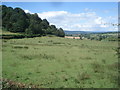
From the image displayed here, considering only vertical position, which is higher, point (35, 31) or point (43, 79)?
point (35, 31)

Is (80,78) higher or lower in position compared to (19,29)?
lower

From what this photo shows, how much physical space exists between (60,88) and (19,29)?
94.0 m

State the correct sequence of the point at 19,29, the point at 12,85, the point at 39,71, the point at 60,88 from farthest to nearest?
the point at 19,29, the point at 39,71, the point at 60,88, the point at 12,85

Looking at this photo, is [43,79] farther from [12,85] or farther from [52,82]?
[12,85]

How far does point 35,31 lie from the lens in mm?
105188

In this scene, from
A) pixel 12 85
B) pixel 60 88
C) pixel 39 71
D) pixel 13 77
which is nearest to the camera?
pixel 12 85

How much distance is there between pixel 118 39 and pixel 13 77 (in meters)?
8.12

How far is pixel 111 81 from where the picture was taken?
1302 cm

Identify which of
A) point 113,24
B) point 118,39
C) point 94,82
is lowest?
point 94,82

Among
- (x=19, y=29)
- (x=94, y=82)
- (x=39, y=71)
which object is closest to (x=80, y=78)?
(x=94, y=82)

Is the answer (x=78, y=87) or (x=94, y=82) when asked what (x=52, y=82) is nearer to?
(x=78, y=87)

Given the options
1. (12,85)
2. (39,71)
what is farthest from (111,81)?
(12,85)

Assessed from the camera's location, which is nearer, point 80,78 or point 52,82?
point 52,82

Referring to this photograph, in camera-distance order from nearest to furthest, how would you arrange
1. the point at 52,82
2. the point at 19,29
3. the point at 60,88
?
the point at 60,88
the point at 52,82
the point at 19,29
